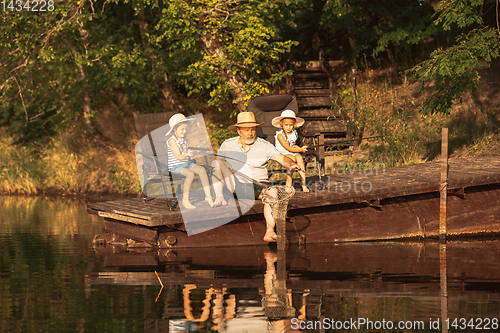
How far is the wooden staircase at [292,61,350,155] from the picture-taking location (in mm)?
17031

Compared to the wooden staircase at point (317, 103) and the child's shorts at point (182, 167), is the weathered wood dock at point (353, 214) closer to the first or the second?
the child's shorts at point (182, 167)

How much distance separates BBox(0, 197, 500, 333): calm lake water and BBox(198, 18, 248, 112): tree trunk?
6.00m

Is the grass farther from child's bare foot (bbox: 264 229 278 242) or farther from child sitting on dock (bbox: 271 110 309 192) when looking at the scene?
child's bare foot (bbox: 264 229 278 242)

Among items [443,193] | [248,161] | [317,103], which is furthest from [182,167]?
[317,103]

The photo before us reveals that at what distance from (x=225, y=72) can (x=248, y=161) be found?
6.21 metres

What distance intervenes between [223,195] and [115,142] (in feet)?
37.6

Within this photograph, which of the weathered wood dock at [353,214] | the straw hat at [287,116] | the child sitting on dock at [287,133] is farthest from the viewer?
the straw hat at [287,116]

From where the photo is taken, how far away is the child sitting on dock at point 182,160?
891 centimetres

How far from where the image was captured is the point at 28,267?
8.61 meters

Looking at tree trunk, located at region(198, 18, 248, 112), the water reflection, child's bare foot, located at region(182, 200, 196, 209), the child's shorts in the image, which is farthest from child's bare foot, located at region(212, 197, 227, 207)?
tree trunk, located at region(198, 18, 248, 112)

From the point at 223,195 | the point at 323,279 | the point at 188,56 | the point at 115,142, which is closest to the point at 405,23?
the point at 188,56

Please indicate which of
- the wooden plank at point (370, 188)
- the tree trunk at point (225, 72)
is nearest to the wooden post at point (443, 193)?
the wooden plank at point (370, 188)

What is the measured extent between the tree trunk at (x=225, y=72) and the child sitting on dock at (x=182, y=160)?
584 cm

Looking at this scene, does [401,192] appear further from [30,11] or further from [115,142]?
[115,142]
